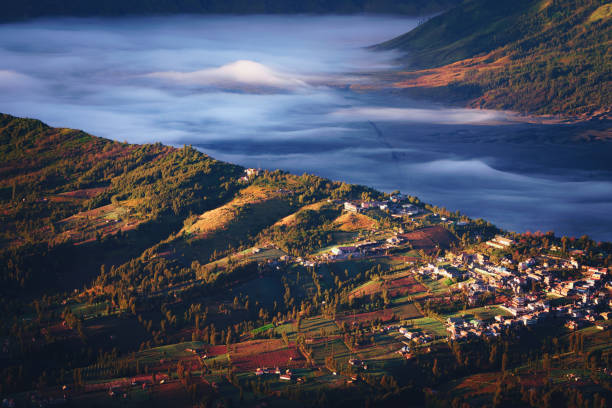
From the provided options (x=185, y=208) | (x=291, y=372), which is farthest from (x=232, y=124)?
(x=291, y=372)

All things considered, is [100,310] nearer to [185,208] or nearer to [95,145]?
[185,208]

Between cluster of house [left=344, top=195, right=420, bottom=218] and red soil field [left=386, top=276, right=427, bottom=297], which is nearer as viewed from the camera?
red soil field [left=386, top=276, right=427, bottom=297]

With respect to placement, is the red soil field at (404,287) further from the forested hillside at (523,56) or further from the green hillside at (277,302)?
the forested hillside at (523,56)

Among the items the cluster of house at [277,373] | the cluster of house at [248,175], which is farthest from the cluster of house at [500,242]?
the cluster of house at [248,175]

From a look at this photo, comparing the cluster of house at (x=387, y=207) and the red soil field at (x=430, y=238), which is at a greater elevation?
the cluster of house at (x=387, y=207)

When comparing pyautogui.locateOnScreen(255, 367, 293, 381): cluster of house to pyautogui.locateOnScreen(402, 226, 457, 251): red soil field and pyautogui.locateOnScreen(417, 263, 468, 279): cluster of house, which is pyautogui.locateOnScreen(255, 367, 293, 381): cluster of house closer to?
pyautogui.locateOnScreen(417, 263, 468, 279): cluster of house

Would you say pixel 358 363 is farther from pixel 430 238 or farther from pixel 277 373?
pixel 430 238

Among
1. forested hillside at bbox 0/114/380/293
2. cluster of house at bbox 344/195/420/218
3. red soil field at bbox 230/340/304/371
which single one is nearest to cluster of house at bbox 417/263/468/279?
cluster of house at bbox 344/195/420/218
